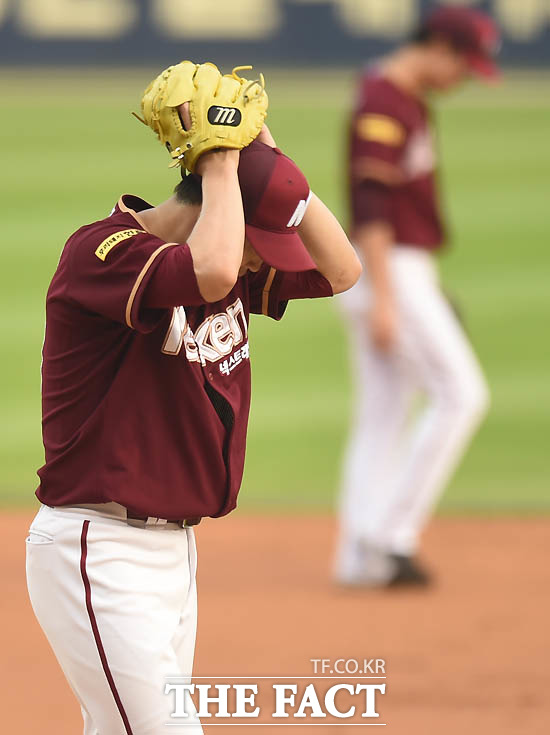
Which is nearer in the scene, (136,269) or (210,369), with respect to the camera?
(136,269)

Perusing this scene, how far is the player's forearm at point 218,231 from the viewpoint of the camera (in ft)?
7.17

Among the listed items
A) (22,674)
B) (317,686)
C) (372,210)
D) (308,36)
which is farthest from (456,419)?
(308,36)

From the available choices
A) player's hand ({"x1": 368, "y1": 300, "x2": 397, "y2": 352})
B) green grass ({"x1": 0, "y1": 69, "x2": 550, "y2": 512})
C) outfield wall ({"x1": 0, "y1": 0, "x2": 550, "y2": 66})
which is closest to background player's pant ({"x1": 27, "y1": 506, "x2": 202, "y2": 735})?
player's hand ({"x1": 368, "y1": 300, "x2": 397, "y2": 352})

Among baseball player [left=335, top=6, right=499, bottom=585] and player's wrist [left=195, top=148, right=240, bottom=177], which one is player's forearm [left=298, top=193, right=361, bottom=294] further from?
baseball player [left=335, top=6, right=499, bottom=585]

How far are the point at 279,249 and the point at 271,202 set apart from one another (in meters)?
0.08

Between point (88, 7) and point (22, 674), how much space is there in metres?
8.91

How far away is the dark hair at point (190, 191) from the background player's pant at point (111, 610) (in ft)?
1.93

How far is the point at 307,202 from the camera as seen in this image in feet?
7.91

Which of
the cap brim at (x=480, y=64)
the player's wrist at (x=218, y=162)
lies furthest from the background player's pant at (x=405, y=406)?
the player's wrist at (x=218, y=162)

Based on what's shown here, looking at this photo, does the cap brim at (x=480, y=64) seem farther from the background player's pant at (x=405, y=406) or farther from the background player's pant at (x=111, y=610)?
the background player's pant at (x=111, y=610)

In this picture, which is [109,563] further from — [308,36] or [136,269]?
[308,36]

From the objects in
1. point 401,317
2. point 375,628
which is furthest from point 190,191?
point 401,317

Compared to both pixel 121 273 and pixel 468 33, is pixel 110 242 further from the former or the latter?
pixel 468 33

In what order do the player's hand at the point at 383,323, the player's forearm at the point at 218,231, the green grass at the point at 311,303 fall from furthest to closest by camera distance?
the green grass at the point at 311,303, the player's hand at the point at 383,323, the player's forearm at the point at 218,231
